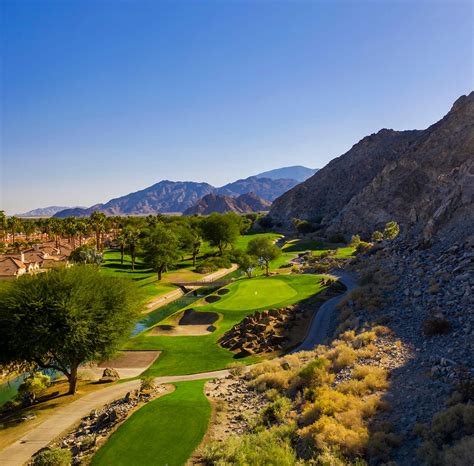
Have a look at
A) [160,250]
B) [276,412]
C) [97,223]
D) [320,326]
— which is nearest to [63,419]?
[276,412]

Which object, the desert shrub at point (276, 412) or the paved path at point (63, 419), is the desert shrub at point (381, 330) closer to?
the desert shrub at point (276, 412)

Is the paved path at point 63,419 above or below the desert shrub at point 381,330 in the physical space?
below

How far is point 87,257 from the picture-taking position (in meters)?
77.5

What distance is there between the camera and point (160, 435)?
18172mm

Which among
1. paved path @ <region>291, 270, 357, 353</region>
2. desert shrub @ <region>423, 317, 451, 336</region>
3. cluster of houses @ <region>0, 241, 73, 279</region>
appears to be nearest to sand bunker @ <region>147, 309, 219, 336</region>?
paved path @ <region>291, 270, 357, 353</region>

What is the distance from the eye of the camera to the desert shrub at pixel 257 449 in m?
13.8

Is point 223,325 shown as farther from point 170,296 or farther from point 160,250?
point 160,250

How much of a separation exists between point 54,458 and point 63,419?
727 cm

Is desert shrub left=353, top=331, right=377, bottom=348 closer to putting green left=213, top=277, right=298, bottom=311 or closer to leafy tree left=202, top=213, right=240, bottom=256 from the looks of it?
putting green left=213, top=277, right=298, bottom=311

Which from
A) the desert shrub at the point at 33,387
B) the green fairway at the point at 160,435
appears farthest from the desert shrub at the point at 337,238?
the green fairway at the point at 160,435

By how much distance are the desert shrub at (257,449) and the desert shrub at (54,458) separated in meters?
6.70

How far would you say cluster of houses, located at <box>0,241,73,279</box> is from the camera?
7556 cm

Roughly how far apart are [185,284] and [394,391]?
59.0 m

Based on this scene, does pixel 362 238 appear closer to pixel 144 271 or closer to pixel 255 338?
pixel 144 271
